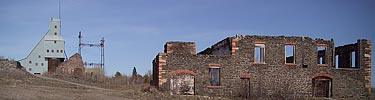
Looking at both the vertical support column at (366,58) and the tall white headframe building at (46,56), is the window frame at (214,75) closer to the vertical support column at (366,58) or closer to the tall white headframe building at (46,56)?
the vertical support column at (366,58)

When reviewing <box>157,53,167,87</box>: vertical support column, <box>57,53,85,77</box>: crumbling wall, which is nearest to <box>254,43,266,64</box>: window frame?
<box>157,53,167,87</box>: vertical support column

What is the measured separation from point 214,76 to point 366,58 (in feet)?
34.4

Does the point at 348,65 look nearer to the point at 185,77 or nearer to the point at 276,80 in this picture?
the point at 276,80

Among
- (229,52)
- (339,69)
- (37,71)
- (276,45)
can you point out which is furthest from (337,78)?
(37,71)

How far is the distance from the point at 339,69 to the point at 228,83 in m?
7.88

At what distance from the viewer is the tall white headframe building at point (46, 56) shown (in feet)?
178

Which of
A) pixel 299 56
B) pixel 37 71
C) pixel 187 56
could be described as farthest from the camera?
pixel 37 71

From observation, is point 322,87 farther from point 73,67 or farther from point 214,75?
point 73,67

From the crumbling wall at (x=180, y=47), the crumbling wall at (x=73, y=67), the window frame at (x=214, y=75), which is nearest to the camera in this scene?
the window frame at (x=214, y=75)

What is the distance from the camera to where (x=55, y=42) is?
184ft

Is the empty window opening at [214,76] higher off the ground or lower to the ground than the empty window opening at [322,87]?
higher

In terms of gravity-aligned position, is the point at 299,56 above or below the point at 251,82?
above

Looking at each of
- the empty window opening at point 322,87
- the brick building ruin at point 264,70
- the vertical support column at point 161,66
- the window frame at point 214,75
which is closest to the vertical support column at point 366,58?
the brick building ruin at point 264,70

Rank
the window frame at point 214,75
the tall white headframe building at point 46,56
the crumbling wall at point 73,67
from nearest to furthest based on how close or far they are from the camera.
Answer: the window frame at point 214,75, the crumbling wall at point 73,67, the tall white headframe building at point 46,56
